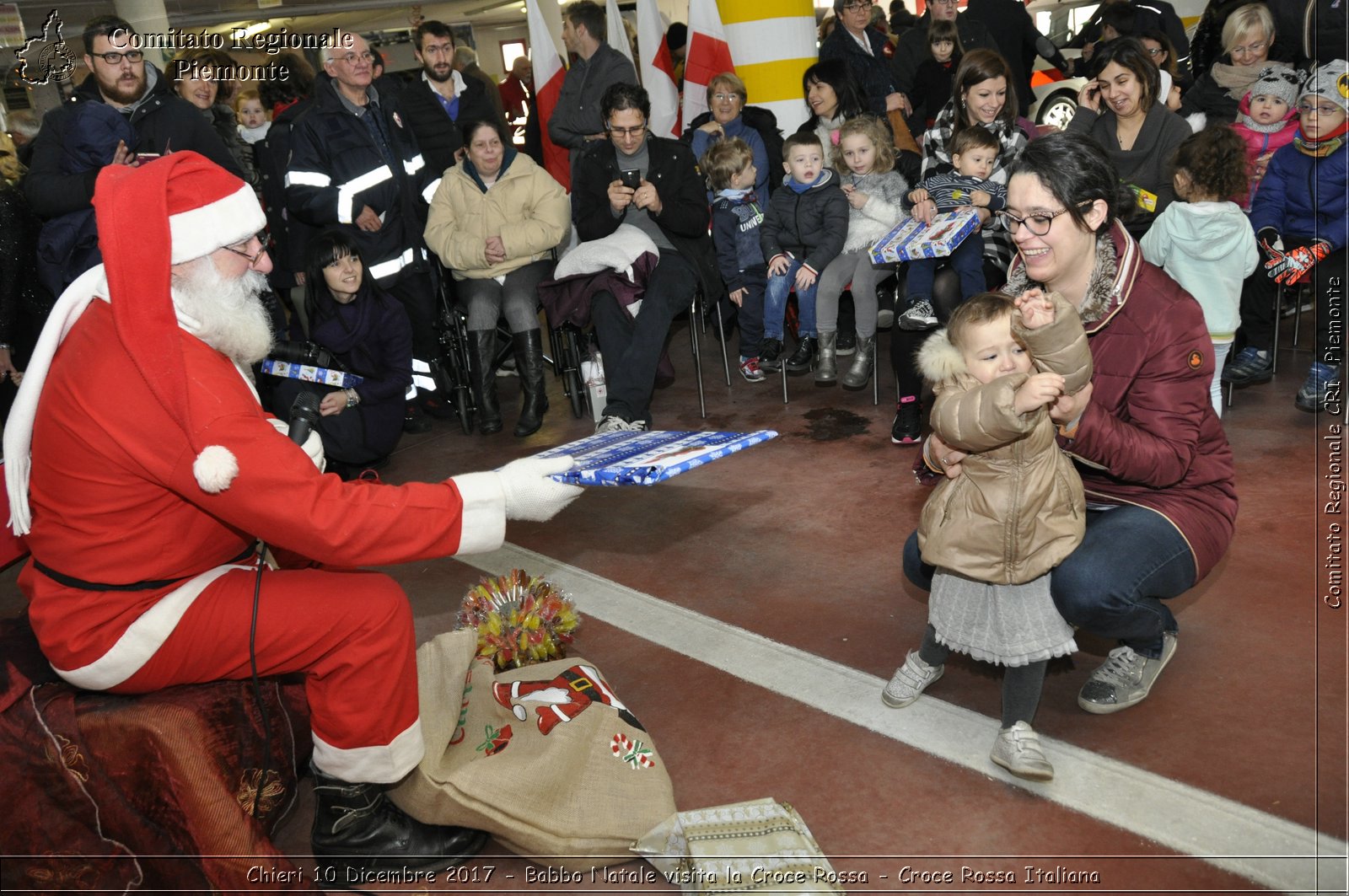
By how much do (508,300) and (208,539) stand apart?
334 centimetres

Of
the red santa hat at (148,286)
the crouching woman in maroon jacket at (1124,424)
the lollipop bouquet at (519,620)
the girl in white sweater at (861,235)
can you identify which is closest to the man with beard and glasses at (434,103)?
the girl in white sweater at (861,235)

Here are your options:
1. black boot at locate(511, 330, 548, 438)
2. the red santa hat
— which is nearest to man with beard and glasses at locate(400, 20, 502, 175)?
black boot at locate(511, 330, 548, 438)

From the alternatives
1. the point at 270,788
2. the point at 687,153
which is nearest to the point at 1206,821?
the point at 270,788

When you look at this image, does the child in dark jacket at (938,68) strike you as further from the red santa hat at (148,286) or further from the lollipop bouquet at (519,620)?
the red santa hat at (148,286)

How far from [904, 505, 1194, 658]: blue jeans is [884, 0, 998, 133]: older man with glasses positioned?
486 centimetres

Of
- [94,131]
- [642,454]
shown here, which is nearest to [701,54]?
[94,131]

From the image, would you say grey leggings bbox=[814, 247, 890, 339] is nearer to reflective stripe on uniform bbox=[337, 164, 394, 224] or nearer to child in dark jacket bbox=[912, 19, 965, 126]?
child in dark jacket bbox=[912, 19, 965, 126]

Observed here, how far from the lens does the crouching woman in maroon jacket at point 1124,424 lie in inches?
103

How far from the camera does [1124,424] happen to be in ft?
8.70

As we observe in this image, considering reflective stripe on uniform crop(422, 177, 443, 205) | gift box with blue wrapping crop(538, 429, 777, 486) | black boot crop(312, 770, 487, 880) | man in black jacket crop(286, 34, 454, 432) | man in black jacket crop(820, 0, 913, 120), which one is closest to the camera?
black boot crop(312, 770, 487, 880)

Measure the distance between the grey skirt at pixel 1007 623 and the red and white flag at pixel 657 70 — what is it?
5.81 m

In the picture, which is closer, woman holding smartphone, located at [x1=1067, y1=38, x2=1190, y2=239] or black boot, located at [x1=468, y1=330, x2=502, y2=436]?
woman holding smartphone, located at [x1=1067, y1=38, x2=1190, y2=239]

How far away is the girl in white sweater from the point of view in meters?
5.54

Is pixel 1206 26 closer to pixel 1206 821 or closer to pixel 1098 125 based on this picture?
pixel 1098 125
